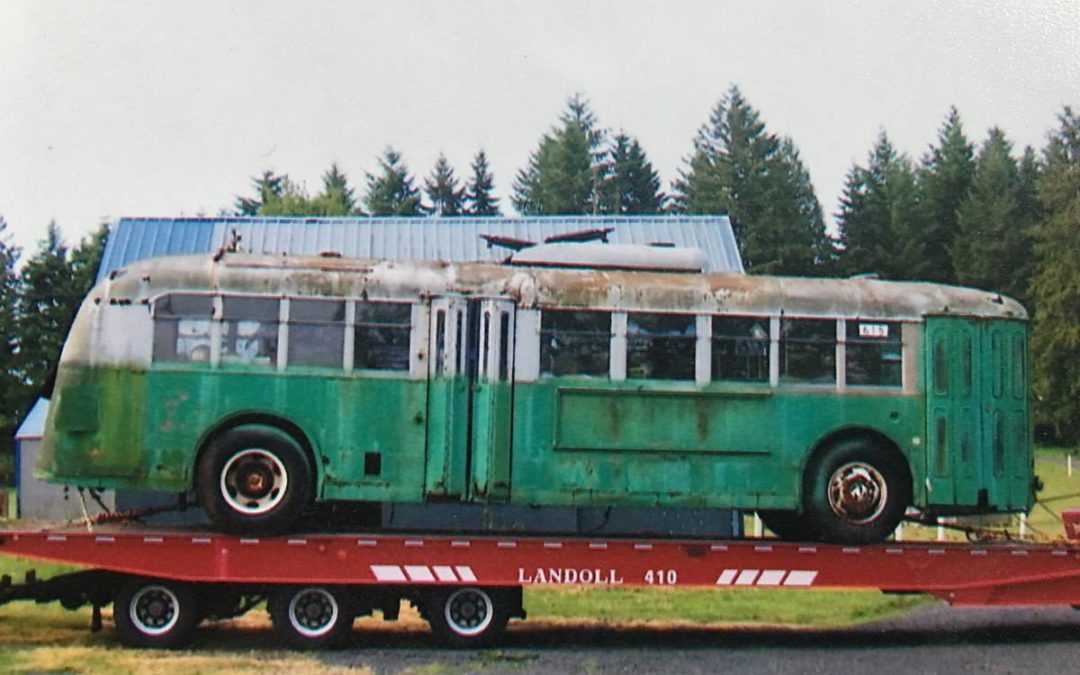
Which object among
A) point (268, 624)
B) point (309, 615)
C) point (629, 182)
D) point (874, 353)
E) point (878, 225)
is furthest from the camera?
point (629, 182)

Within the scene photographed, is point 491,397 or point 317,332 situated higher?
point 317,332

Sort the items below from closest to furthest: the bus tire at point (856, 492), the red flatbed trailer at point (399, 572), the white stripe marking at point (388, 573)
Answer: the red flatbed trailer at point (399, 572) → the white stripe marking at point (388, 573) → the bus tire at point (856, 492)

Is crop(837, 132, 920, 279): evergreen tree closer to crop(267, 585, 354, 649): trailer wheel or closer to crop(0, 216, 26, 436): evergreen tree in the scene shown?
crop(0, 216, 26, 436): evergreen tree

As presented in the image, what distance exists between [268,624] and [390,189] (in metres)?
55.6

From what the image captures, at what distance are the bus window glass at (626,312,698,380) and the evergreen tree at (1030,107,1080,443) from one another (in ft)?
65.0

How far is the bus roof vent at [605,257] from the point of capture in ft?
43.1

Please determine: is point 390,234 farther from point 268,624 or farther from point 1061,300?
point 1061,300

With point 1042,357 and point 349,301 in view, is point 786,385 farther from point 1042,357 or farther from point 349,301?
point 1042,357

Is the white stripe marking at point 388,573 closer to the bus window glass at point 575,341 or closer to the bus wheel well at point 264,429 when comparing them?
the bus wheel well at point 264,429

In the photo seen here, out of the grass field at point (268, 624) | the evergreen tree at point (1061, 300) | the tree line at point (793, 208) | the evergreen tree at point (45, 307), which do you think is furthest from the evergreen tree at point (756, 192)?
the grass field at point (268, 624)

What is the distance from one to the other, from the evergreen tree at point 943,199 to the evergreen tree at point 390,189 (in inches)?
1019

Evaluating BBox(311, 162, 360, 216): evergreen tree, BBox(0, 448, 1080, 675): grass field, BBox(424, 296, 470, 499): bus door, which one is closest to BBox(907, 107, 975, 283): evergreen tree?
BBox(311, 162, 360, 216): evergreen tree

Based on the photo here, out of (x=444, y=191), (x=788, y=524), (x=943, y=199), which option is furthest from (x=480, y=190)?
(x=788, y=524)

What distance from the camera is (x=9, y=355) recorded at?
116 feet
